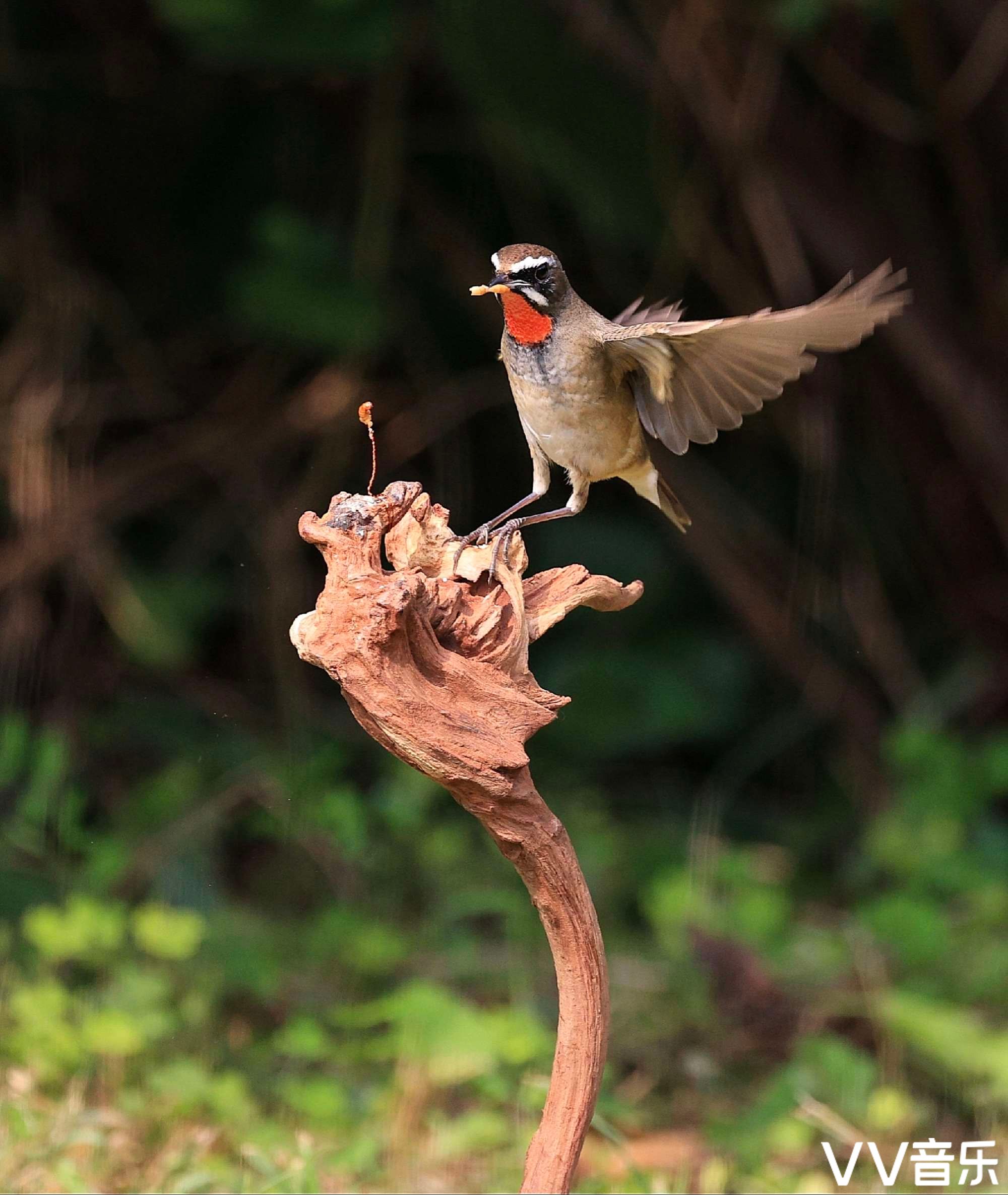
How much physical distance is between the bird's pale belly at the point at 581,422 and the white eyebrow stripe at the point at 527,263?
0.57ft

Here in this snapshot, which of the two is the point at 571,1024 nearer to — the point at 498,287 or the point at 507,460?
the point at 498,287

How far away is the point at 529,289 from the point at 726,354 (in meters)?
0.34

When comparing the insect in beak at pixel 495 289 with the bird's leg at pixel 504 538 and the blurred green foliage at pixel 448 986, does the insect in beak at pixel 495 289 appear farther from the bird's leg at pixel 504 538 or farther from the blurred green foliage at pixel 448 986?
the blurred green foliage at pixel 448 986

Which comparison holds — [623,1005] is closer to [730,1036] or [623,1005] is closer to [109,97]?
[730,1036]

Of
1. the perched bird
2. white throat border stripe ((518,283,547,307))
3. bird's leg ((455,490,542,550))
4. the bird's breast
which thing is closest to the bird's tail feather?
the perched bird

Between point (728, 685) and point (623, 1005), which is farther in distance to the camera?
point (728, 685)

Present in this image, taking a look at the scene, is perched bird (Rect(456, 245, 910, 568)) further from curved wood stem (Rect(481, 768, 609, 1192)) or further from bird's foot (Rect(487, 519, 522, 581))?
curved wood stem (Rect(481, 768, 609, 1192))

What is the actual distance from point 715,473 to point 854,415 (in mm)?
518

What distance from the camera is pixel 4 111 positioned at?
510 cm

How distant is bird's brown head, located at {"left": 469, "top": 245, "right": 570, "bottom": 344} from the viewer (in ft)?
7.85

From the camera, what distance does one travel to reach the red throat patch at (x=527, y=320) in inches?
96.2

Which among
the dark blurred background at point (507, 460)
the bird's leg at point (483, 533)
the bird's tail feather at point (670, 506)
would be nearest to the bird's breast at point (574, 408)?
the bird's leg at point (483, 533)

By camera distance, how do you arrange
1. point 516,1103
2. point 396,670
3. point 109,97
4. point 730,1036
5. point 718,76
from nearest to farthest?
point 396,670, point 516,1103, point 730,1036, point 718,76, point 109,97

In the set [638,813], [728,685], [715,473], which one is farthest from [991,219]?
[638,813]
